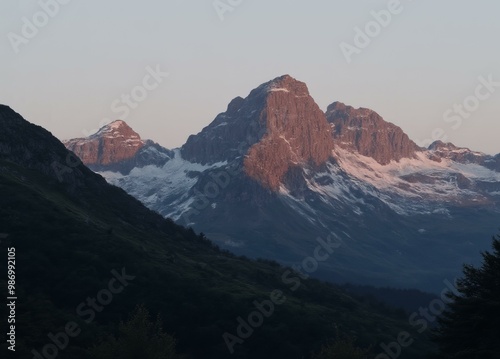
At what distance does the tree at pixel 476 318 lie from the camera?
9862 cm

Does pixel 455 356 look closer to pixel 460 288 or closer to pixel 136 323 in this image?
pixel 460 288

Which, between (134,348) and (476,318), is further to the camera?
(134,348)

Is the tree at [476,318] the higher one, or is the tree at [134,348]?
the tree at [476,318]

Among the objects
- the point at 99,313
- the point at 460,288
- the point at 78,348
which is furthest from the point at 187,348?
the point at 460,288

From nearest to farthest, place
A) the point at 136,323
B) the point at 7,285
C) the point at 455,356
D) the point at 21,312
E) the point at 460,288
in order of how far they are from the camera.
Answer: the point at 455,356 < the point at 460,288 < the point at 136,323 < the point at 21,312 < the point at 7,285

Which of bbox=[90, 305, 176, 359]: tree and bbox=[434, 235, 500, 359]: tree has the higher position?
bbox=[434, 235, 500, 359]: tree

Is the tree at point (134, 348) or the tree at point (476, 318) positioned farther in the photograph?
the tree at point (134, 348)

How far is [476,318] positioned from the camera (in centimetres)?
10031

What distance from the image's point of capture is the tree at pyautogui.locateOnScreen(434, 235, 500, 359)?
98.6 meters

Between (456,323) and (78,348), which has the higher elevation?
(456,323)

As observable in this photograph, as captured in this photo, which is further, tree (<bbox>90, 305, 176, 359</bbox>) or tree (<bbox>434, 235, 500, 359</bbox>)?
tree (<bbox>90, 305, 176, 359</bbox>)

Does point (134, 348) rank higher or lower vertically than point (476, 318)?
lower

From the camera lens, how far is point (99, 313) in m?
196

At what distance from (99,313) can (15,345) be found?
235 feet
